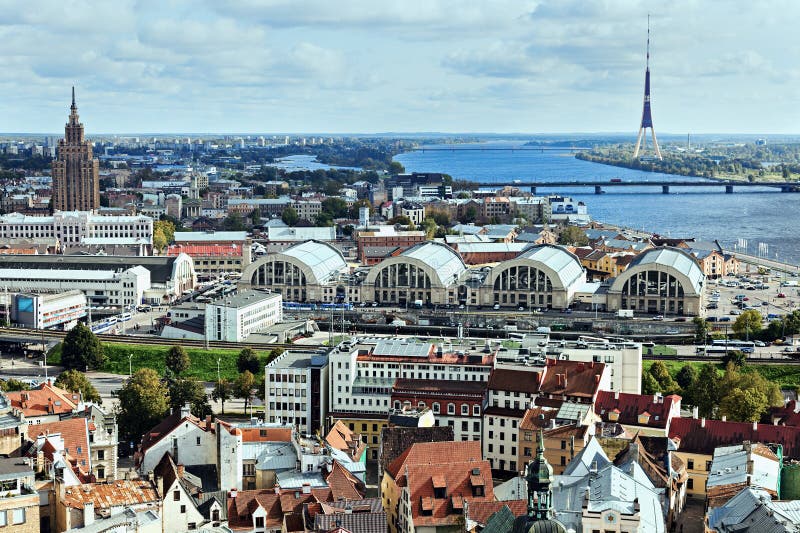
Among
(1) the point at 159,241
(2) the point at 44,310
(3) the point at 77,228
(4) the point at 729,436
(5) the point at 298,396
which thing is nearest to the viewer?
(4) the point at 729,436

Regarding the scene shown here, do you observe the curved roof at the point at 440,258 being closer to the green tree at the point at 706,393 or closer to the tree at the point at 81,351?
the tree at the point at 81,351

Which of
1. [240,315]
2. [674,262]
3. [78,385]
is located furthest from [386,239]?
[78,385]

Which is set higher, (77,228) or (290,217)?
(290,217)

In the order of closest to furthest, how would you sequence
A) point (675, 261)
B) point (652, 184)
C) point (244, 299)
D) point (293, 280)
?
point (244, 299)
point (675, 261)
point (293, 280)
point (652, 184)

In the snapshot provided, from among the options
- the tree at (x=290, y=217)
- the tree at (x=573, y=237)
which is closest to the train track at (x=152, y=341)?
the tree at (x=573, y=237)

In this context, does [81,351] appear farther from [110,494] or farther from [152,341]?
[110,494]

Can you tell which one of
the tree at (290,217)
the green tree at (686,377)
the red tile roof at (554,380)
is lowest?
the green tree at (686,377)
